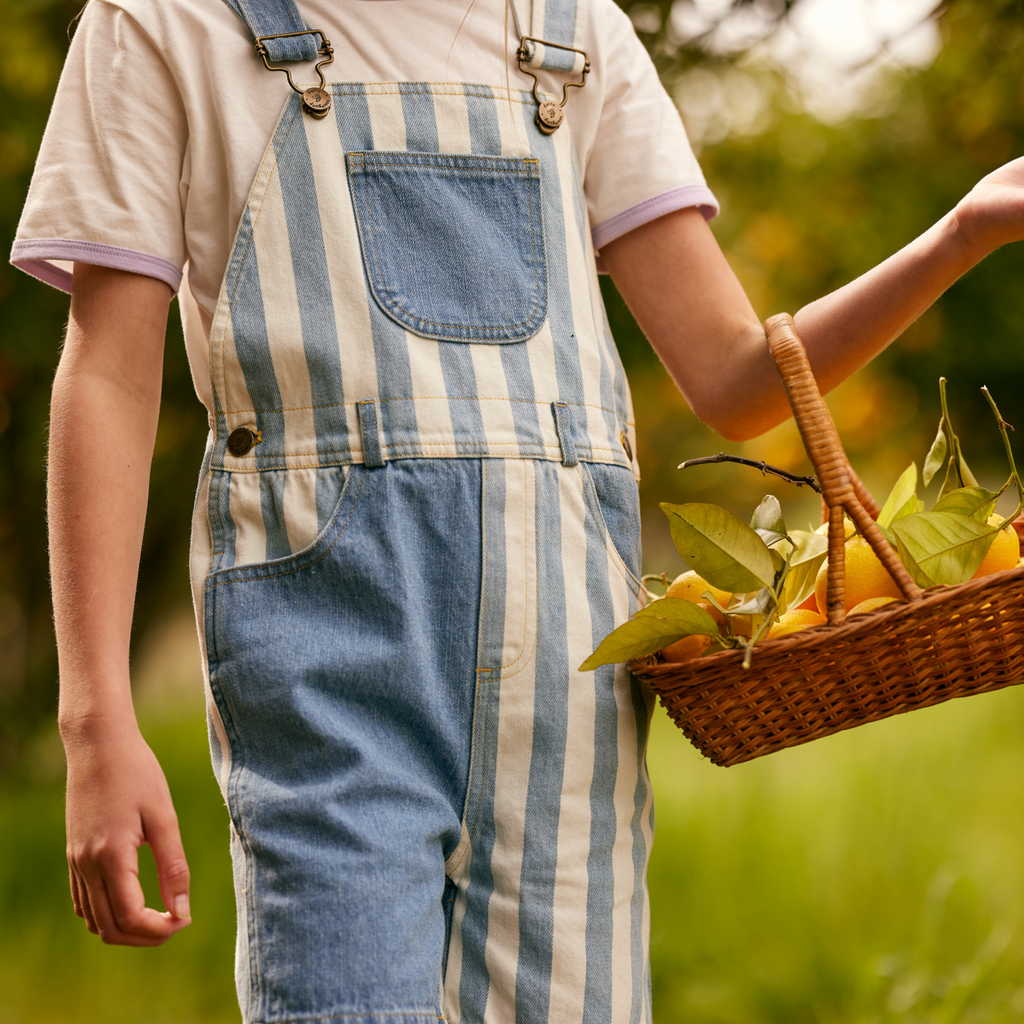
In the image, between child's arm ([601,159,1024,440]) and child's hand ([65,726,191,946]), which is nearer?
child's hand ([65,726,191,946])

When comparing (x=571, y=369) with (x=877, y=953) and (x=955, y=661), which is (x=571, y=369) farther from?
(x=877, y=953)

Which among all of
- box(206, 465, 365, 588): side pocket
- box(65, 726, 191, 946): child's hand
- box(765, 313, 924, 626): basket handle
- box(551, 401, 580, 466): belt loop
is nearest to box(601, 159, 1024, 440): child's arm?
box(765, 313, 924, 626): basket handle

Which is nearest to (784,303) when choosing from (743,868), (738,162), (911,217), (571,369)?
(911,217)

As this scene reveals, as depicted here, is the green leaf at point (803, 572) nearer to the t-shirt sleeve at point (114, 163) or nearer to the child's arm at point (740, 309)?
the child's arm at point (740, 309)

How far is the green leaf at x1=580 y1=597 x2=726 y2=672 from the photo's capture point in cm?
99

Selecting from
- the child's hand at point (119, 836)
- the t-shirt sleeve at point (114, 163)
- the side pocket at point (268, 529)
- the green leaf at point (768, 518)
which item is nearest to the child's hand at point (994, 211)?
the green leaf at point (768, 518)

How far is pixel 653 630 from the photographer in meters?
1.00

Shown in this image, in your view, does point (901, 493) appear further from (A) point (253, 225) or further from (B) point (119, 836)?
(B) point (119, 836)

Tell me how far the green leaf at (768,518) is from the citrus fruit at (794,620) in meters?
0.09

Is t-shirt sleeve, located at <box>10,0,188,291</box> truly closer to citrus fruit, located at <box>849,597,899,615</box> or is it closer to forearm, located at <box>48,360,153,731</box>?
forearm, located at <box>48,360,153,731</box>

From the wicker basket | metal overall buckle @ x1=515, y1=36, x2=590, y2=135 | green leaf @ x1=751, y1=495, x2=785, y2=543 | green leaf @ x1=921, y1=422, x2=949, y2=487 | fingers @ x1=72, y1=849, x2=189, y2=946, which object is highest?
metal overall buckle @ x1=515, y1=36, x2=590, y2=135

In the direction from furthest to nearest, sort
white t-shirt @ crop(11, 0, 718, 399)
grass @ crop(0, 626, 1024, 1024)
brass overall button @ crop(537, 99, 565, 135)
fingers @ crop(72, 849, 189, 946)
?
grass @ crop(0, 626, 1024, 1024) < brass overall button @ crop(537, 99, 565, 135) < white t-shirt @ crop(11, 0, 718, 399) < fingers @ crop(72, 849, 189, 946)

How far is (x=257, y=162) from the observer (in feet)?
3.48

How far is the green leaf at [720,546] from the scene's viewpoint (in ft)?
3.34
